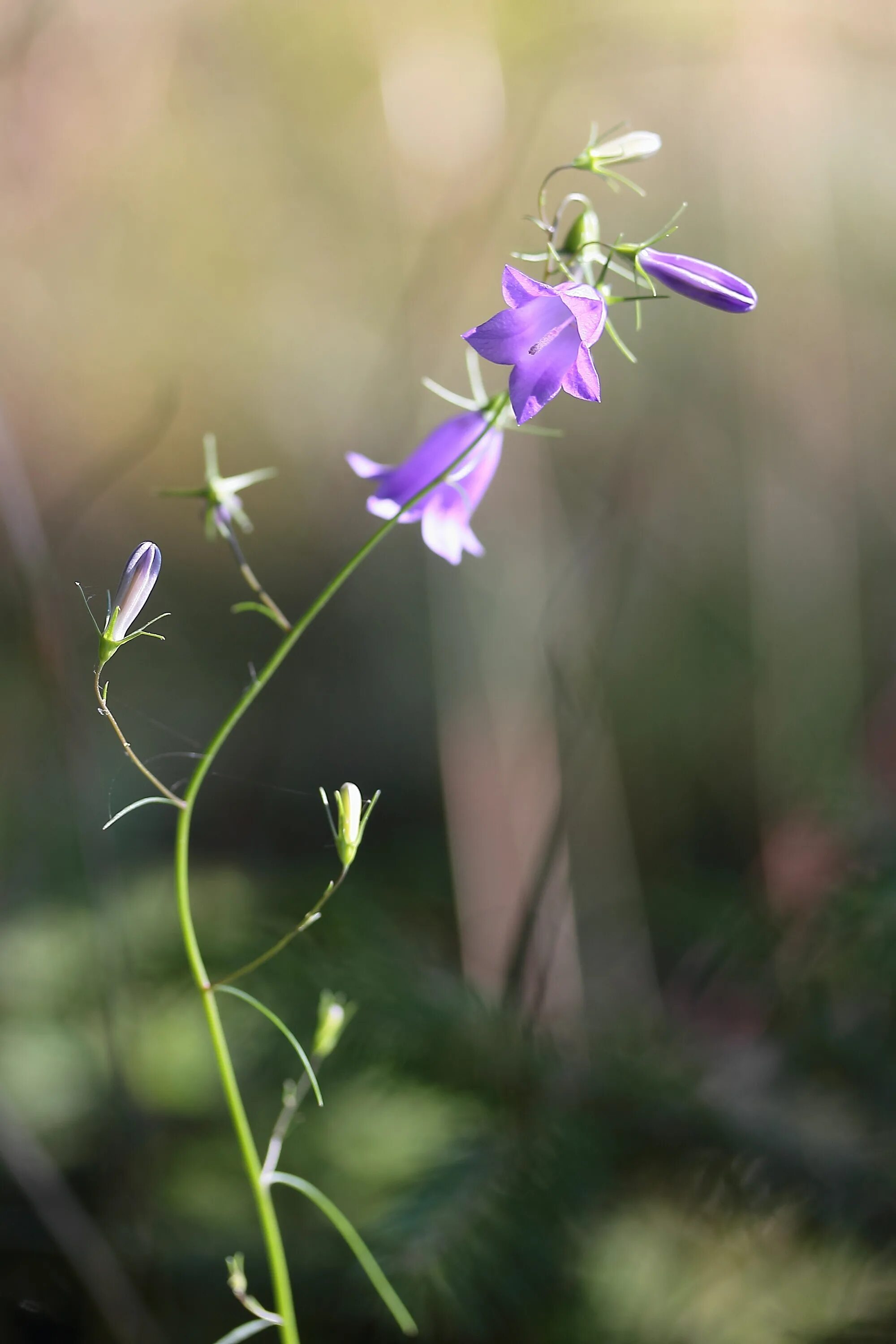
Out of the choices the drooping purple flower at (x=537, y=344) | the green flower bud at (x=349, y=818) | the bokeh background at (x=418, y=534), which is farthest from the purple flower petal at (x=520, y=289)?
the bokeh background at (x=418, y=534)

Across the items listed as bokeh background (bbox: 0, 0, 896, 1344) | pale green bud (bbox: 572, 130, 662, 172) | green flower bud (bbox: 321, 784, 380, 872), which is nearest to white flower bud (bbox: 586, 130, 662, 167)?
pale green bud (bbox: 572, 130, 662, 172)

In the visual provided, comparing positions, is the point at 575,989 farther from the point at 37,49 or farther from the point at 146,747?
the point at 37,49

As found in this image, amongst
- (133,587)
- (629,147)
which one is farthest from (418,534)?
(133,587)

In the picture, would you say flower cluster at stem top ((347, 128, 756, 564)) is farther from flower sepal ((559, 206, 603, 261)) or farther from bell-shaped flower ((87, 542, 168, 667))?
bell-shaped flower ((87, 542, 168, 667))

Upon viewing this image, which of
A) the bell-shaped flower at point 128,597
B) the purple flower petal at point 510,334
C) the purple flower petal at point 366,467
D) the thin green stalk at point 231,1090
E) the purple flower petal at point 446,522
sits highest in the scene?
A: the purple flower petal at point 510,334

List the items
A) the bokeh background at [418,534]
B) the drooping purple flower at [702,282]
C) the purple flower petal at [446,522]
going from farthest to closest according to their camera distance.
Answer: the bokeh background at [418,534] < the purple flower petal at [446,522] < the drooping purple flower at [702,282]

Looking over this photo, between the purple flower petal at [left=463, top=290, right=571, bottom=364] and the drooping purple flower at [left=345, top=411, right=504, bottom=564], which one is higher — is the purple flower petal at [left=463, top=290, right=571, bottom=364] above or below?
above

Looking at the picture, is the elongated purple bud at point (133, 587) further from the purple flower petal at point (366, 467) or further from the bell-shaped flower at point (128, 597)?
the purple flower petal at point (366, 467)

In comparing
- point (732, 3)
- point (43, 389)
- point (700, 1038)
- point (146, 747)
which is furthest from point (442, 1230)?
point (732, 3)
